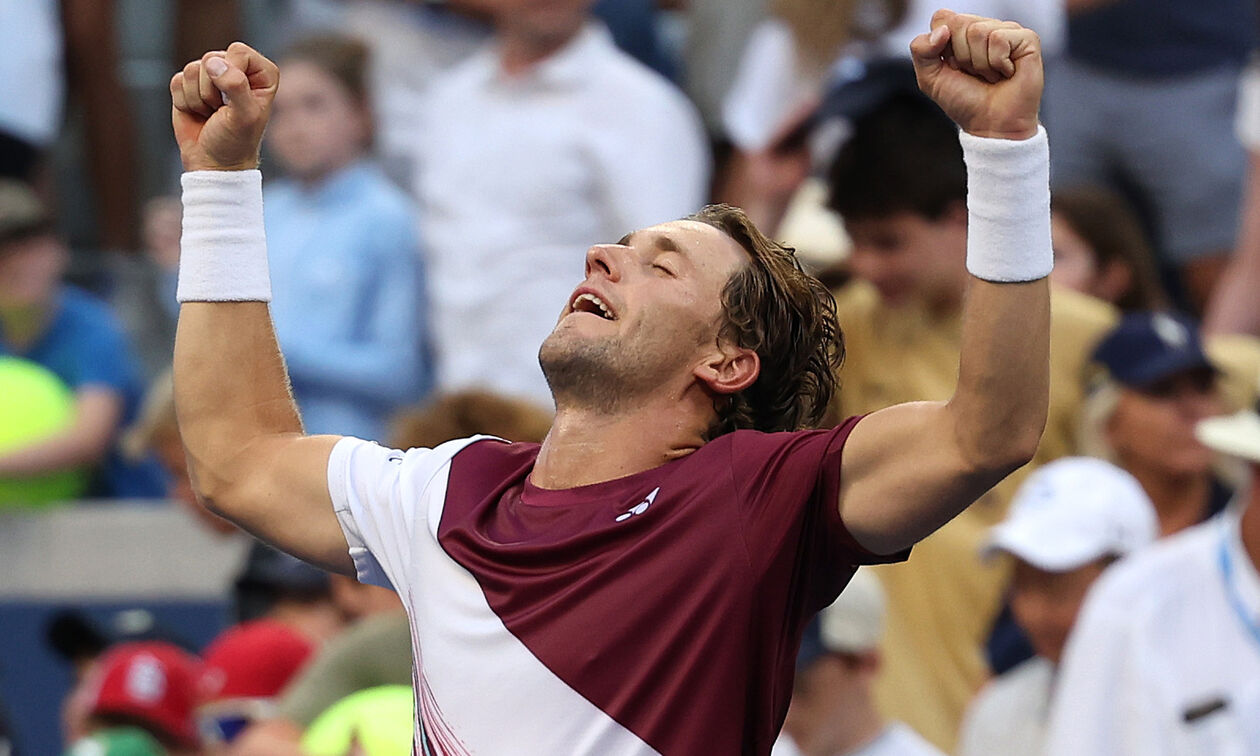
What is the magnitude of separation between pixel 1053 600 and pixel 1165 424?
30.2 inches

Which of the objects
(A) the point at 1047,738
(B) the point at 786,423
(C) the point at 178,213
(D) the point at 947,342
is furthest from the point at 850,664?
(C) the point at 178,213

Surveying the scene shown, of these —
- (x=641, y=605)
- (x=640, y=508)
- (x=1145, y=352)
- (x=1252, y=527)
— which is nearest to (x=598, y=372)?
(x=640, y=508)

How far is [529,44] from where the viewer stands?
20.2 ft

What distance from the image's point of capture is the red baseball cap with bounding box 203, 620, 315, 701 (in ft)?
17.1

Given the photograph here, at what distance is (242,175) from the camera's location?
3064mm

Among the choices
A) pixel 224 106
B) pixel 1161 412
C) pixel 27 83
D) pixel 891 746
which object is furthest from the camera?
pixel 27 83

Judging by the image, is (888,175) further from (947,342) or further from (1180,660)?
(1180,660)

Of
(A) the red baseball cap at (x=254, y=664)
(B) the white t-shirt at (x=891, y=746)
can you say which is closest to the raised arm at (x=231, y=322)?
(B) the white t-shirt at (x=891, y=746)

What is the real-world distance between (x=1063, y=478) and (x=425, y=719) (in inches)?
90.2

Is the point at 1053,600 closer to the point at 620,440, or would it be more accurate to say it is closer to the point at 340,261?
the point at 620,440

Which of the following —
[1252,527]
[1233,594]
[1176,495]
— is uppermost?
[1252,527]

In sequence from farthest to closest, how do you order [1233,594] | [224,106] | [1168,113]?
1. [1168,113]
2. [1233,594]
3. [224,106]

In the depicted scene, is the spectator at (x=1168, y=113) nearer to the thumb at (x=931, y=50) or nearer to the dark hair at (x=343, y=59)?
the dark hair at (x=343, y=59)

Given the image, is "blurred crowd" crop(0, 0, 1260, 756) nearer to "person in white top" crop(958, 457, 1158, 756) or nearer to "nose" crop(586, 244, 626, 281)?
"person in white top" crop(958, 457, 1158, 756)
